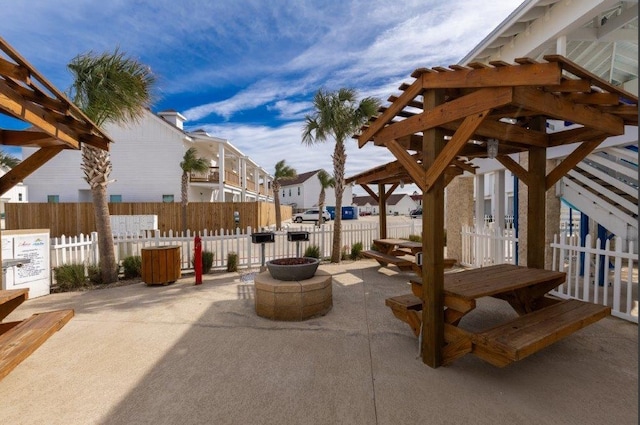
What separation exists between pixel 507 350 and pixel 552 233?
4847 mm

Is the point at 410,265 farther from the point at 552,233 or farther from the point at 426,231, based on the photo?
the point at 426,231

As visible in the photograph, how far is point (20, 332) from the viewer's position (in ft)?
9.39

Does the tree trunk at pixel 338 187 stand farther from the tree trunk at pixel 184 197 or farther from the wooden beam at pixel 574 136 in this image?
the tree trunk at pixel 184 197

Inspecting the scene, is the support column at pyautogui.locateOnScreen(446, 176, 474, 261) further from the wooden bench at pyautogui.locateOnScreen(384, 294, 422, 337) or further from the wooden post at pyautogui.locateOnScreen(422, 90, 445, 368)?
the wooden post at pyautogui.locateOnScreen(422, 90, 445, 368)

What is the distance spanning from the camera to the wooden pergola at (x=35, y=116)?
107 inches

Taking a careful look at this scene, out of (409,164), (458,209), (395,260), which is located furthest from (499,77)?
(458,209)

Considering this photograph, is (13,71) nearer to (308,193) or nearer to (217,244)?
(217,244)

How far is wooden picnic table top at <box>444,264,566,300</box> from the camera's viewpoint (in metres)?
3.33

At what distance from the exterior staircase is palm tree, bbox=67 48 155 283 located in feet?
30.9

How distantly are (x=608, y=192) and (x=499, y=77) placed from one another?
5.07 metres

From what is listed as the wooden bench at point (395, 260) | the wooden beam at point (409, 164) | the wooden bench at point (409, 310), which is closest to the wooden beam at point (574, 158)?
the wooden beam at point (409, 164)

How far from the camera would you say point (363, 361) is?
3490 mm

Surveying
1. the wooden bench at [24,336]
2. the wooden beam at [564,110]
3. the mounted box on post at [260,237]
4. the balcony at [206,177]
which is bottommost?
the wooden bench at [24,336]

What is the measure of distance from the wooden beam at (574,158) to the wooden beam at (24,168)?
705cm
